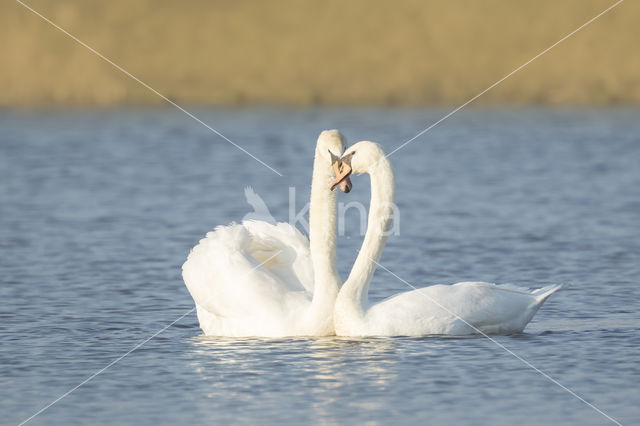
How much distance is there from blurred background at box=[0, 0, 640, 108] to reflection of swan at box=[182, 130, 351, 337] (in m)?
19.0

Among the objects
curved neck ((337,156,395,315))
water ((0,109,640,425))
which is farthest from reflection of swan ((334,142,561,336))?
water ((0,109,640,425))

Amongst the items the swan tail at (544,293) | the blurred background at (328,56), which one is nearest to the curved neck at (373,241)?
the swan tail at (544,293)

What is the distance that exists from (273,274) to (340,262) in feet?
12.7

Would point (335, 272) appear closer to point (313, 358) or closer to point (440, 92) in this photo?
point (313, 358)

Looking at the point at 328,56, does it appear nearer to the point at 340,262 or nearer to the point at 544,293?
the point at 340,262

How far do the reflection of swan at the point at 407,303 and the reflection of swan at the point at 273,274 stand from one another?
0.20 metres

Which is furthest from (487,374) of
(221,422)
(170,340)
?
(170,340)

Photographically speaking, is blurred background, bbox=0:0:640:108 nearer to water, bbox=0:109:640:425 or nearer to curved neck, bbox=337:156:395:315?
water, bbox=0:109:640:425

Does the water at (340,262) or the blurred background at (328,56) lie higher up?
the blurred background at (328,56)

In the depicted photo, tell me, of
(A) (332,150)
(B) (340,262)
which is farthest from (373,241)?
(B) (340,262)

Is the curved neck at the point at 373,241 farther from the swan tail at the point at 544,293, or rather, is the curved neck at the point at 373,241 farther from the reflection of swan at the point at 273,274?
the swan tail at the point at 544,293

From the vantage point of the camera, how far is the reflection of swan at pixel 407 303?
10641mm

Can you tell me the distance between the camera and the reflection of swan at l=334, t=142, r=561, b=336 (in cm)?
1064

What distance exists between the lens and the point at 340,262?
601 inches
